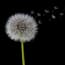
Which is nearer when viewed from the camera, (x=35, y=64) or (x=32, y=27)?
(x=32, y=27)

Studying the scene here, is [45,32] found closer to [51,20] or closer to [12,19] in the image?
[51,20]

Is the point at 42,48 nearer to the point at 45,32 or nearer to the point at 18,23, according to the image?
the point at 45,32

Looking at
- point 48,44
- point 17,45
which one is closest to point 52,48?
point 48,44

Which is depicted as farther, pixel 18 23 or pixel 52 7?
pixel 52 7

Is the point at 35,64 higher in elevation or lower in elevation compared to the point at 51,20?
lower

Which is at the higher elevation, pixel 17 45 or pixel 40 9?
pixel 40 9

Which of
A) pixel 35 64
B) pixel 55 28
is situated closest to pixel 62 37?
pixel 55 28

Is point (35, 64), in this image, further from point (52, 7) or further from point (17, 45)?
point (52, 7)
